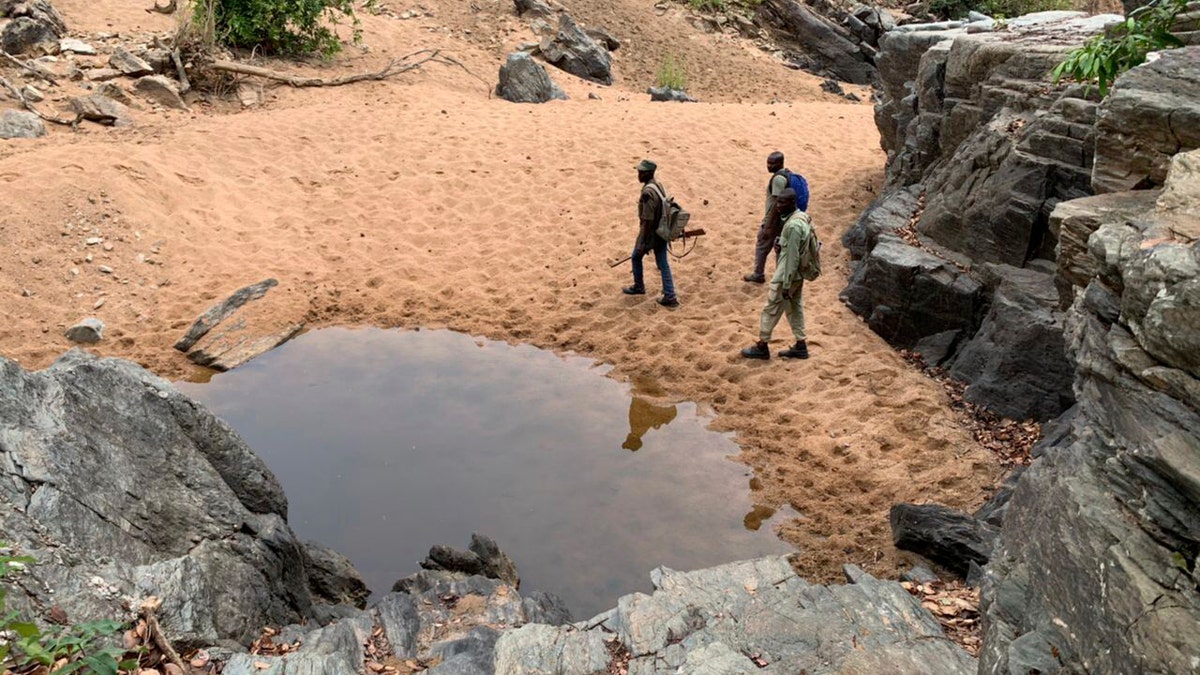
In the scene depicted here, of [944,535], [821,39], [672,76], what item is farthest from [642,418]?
[821,39]

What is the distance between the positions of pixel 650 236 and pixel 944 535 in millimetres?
4963

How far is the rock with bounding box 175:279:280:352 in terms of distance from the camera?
366 inches

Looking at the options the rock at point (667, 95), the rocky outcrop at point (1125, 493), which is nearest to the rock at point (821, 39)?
the rock at point (667, 95)

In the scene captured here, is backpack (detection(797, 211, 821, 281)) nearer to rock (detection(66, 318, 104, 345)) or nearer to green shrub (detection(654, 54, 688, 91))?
rock (detection(66, 318, 104, 345))

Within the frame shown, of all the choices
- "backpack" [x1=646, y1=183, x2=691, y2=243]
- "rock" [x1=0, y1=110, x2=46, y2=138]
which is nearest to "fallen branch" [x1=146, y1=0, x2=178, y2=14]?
"rock" [x1=0, y1=110, x2=46, y2=138]

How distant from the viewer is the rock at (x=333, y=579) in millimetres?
6086

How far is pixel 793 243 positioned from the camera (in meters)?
8.30

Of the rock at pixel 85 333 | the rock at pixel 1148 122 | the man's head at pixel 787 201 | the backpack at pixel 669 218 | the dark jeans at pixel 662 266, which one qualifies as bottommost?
the rock at pixel 85 333

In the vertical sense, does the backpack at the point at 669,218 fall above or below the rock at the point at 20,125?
above

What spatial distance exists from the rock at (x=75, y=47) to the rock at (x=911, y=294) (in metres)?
12.6

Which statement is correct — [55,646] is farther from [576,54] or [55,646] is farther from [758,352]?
[576,54]

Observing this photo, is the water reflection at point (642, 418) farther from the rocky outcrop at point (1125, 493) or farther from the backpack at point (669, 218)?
the rocky outcrop at point (1125, 493)

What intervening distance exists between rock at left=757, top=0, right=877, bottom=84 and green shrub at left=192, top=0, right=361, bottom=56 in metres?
13.1

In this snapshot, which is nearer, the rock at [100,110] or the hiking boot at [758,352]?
the hiking boot at [758,352]
